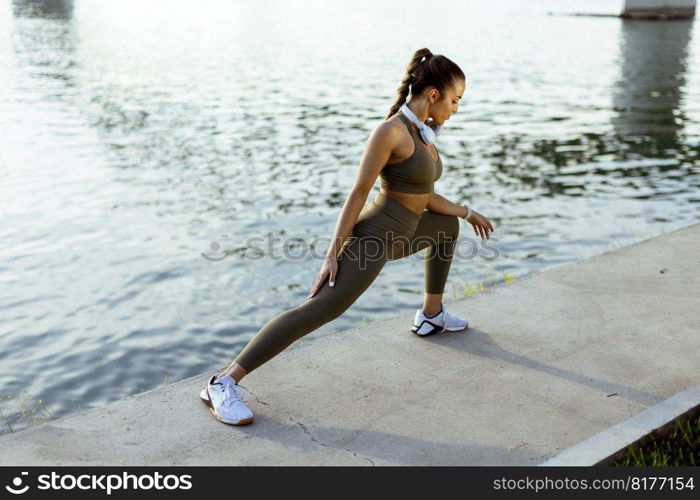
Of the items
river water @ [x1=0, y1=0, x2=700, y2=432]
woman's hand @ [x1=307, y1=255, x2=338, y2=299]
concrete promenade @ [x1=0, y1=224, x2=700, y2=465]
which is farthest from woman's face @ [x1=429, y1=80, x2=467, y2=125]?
river water @ [x1=0, y1=0, x2=700, y2=432]

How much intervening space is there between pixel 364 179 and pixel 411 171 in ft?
1.14

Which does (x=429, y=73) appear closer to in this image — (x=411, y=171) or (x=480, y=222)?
(x=411, y=171)

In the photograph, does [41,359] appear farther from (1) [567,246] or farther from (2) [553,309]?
(1) [567,246]

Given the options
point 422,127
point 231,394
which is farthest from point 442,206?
point 231,394

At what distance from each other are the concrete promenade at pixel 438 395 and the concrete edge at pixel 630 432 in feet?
0.50

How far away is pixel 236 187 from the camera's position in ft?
48.4

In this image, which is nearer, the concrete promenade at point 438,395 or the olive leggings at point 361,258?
the concrete promenade at point 438,395

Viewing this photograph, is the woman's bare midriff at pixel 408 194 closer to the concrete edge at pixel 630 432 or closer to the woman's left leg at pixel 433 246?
the woman's left leg at pixel 433 246

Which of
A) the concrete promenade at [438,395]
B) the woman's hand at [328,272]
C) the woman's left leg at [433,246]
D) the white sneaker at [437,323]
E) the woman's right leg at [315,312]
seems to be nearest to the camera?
the concrete promenade at [438,395]

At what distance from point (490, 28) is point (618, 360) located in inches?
2307

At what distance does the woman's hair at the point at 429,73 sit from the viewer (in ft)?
16.3

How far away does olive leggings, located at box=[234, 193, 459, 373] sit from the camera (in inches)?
187

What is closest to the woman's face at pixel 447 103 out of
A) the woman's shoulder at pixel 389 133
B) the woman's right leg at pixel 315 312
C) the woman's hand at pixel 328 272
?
the woman's shoulder at pixel 389 133

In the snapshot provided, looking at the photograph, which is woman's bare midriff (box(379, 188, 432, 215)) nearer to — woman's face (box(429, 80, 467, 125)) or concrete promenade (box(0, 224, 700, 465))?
woman's face (box(429, 80, 467, 125))
